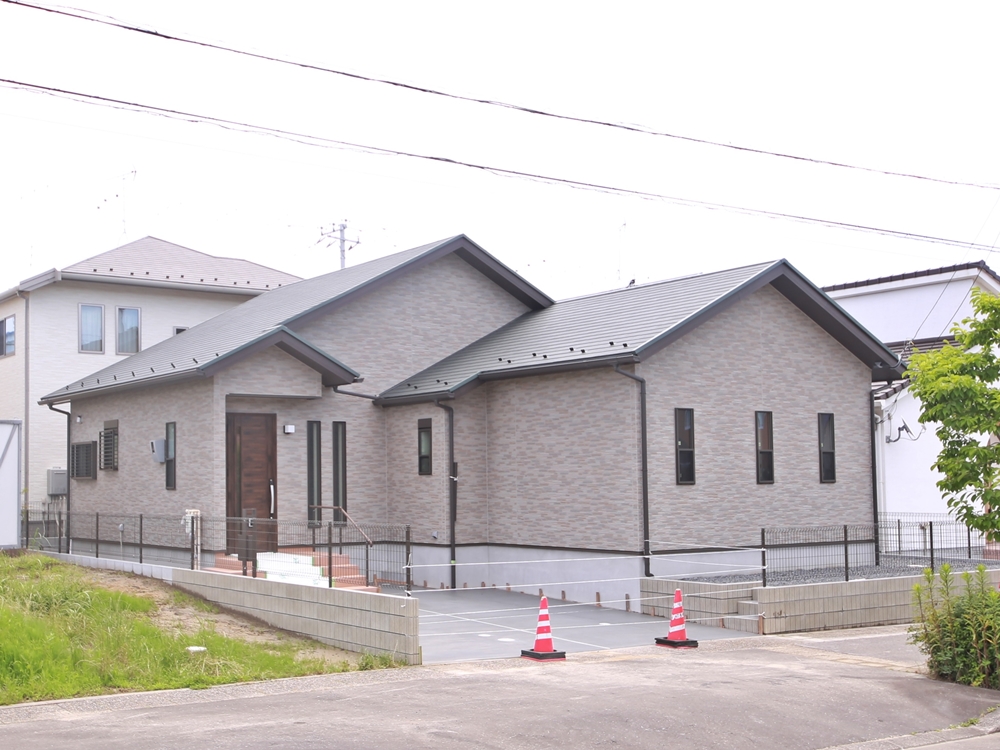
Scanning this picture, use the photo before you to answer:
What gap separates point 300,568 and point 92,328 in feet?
48.5

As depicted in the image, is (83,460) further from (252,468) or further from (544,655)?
(544,655)

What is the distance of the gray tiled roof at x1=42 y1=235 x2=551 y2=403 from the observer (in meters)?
21.6

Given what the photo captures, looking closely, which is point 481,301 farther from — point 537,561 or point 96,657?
point 96,657

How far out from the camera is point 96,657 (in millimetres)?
11602

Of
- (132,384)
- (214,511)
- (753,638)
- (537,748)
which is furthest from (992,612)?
(132,384)

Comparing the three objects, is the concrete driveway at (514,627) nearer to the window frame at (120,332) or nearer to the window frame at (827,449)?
the window frame at (827,449)

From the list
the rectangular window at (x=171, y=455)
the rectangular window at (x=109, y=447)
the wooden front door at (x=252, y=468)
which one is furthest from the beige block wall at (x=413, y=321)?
the rectangular window at (x=109, y=447)

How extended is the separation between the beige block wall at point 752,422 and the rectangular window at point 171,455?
930 cm

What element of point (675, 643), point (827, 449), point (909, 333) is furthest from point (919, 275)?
point (675, 643)

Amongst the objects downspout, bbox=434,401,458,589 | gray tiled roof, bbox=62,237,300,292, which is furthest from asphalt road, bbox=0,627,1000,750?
gray tiled roof, bbox=62,237,300,292

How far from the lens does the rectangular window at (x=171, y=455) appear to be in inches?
833

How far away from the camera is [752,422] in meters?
20.0

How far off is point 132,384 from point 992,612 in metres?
16.9

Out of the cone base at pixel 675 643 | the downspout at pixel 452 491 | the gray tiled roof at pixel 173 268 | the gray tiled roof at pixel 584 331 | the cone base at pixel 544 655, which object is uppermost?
the gray tiled roof at pixel 173 268
